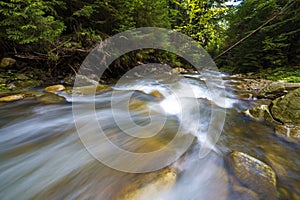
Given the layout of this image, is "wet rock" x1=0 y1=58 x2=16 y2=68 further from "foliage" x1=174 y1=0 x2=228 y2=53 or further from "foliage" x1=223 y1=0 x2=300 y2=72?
"foliage" x1=174 y1=0 x2=228 y2=53

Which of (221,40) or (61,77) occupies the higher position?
(221,40)

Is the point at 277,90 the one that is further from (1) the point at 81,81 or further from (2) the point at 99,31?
(2) the point at 99,31

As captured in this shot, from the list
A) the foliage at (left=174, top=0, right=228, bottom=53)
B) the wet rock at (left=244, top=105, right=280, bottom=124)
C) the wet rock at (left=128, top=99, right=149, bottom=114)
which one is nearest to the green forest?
the wet rock at (left=244, top=105, right=280, bottom=124)

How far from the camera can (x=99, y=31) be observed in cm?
614

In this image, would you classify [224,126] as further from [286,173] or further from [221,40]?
[221,40]

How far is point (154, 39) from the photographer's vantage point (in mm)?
7707

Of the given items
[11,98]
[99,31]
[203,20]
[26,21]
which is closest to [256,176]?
[11,98]

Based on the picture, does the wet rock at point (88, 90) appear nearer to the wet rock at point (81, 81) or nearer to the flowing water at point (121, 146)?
the wet rock at point (81, 81)

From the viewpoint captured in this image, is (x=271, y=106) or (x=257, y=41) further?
(x=257, y=41)

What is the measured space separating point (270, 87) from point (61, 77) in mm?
6570

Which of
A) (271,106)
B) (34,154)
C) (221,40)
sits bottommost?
(34,154)

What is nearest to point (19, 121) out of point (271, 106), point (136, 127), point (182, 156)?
point (136, 127)

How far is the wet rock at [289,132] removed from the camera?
8.52 ft

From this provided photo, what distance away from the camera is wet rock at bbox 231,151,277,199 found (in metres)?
1.48
